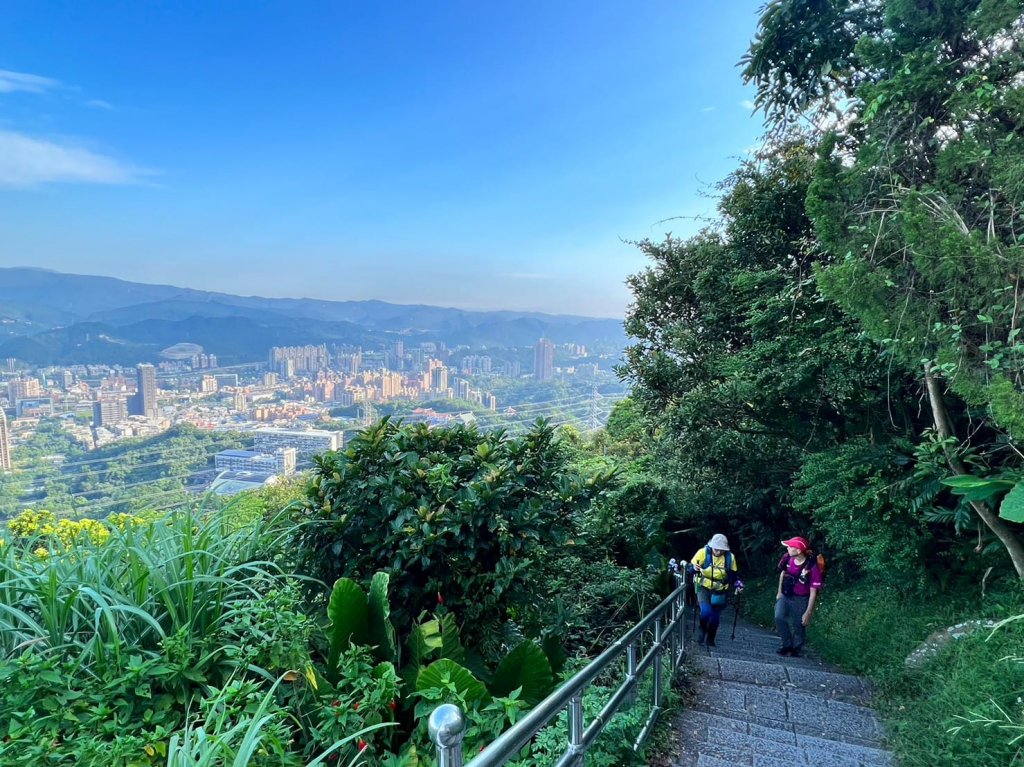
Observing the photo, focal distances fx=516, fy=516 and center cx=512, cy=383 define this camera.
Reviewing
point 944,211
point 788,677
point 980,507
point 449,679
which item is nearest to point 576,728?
point 449,679

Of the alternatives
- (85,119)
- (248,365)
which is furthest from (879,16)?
(85,119)

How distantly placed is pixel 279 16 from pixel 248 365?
61.1 ft

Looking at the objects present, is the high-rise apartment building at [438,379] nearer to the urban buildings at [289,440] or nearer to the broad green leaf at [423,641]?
the urban buildings at [289,440]

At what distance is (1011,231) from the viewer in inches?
122

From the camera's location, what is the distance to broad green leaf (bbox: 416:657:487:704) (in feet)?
7.24

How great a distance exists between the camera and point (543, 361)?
36531 millimetres

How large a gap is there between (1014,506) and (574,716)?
2642 mm

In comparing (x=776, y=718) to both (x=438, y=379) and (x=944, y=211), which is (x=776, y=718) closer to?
(x=944, y=211)

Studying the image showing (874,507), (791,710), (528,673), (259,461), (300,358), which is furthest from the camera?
(300,358)

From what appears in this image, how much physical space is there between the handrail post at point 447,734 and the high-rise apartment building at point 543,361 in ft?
113

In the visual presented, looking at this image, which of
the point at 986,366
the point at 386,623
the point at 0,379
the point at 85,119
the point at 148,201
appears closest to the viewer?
the point at 386,623

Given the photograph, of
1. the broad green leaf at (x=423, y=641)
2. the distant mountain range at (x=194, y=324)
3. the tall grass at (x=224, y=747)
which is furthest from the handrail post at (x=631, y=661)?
the distant mountain range at (x=194, y=324)

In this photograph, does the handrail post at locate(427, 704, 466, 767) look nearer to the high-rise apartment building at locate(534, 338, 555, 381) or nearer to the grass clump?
the grass clump

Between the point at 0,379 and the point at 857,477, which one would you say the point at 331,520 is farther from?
the point at 0,379
